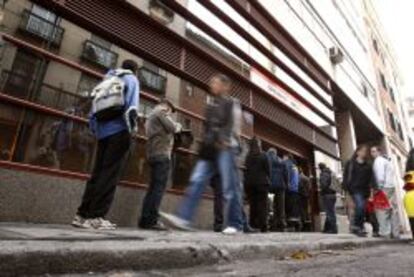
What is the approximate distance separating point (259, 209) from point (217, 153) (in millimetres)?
3366

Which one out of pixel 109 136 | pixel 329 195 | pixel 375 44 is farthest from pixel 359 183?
pixel 375 44

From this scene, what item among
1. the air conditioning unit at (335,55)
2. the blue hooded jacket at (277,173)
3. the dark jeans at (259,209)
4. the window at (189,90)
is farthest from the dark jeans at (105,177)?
the air conditioning unit at (335,55)

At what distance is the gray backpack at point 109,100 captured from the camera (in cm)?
443

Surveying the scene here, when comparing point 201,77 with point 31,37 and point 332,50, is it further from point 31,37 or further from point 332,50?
point 332,50

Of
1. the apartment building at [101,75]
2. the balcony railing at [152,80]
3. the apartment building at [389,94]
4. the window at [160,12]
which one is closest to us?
the apartment building at [101,75]

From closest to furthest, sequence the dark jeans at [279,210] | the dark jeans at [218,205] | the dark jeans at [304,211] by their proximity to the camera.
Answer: the dark jeans at [218,205]
the dark jeans at [279,210]
the dark jeans at [304,211]

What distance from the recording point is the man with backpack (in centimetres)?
428

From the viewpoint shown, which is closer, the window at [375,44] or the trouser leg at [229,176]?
the trouser leg at [229,176]

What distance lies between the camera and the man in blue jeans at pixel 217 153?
4145 mm

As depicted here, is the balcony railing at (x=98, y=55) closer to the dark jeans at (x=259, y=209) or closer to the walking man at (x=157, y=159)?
the walking man at (x=157, y=159)

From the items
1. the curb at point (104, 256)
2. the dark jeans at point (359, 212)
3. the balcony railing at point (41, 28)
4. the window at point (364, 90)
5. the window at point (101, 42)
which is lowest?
the curb at point (104, 256)

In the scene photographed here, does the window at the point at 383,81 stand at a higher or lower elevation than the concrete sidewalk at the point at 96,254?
higher

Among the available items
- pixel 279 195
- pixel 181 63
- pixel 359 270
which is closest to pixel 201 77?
pixel 181 63

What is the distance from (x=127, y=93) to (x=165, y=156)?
1.16 m
